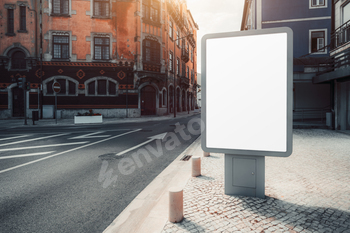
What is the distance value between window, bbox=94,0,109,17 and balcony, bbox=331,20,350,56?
21.9m

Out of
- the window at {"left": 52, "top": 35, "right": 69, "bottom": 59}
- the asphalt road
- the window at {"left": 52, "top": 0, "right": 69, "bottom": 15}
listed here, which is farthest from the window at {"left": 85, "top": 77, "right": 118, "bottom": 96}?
the asphalt road

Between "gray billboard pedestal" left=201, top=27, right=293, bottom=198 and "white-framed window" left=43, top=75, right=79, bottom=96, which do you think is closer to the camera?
"gray billboard pedestal" left=201, top=27, right=293, bottom=198

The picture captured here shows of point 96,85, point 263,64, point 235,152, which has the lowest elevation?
point 235,152

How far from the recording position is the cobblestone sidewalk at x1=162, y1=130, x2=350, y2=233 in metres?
2.80

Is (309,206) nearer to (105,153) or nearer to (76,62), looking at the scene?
(105,153)

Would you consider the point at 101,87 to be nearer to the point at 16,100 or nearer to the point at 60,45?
the point at 60,45

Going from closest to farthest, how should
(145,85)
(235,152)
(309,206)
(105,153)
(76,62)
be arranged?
(309,206) → (235,152) → (105,153) → (76,62) → (145,85)

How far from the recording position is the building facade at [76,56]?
23875 mm

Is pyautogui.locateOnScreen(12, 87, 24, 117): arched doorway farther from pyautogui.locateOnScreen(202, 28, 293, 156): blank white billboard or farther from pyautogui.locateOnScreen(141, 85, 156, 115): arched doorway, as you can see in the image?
pyautogui.locateOnScreen(202, 28, 293, 156): blank white billboard

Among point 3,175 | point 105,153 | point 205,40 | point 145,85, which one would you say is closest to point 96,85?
point 145,85

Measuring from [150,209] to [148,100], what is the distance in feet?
79.3

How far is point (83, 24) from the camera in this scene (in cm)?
2459

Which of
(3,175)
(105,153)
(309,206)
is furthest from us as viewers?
(105,153)

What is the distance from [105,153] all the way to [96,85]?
19245 mm
